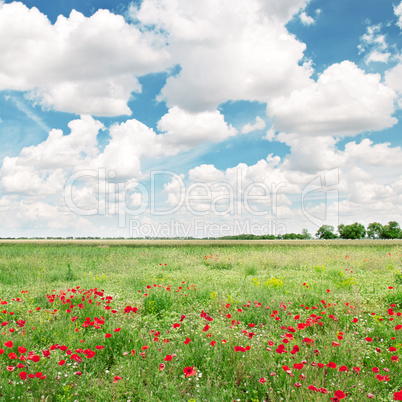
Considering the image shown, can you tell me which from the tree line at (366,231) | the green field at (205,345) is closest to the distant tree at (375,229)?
the tree line at (366,231)

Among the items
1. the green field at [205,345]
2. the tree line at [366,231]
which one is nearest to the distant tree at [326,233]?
the tree line at [366,231]

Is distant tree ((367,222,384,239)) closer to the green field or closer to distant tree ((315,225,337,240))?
distant tree ((315,225,337,240))

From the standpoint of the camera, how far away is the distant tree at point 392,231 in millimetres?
91938

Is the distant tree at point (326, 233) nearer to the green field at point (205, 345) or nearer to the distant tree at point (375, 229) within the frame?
the distant tree at point (375, 229)

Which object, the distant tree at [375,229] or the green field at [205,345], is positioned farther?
the distant tree at [375,229]

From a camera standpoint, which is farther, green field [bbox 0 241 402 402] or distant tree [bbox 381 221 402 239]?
distant tree [bbox 381 221 402 239]

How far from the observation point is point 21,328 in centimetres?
582

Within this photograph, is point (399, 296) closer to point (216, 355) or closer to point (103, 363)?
point (216, 355)

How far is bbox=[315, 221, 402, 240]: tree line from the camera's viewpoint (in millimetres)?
90775

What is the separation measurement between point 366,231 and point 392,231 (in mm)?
6719

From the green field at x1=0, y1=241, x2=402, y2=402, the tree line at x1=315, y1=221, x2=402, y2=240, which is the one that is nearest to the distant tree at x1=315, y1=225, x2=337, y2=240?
the tree line at x1=315, y1=221, x2=402, y2=240

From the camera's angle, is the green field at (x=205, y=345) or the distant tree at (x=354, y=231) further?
the distant tree at (x=354, y=231)

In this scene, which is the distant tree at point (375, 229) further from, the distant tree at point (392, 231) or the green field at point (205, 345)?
the green field at point (205, 345)

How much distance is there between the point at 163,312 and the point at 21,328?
260 cm
